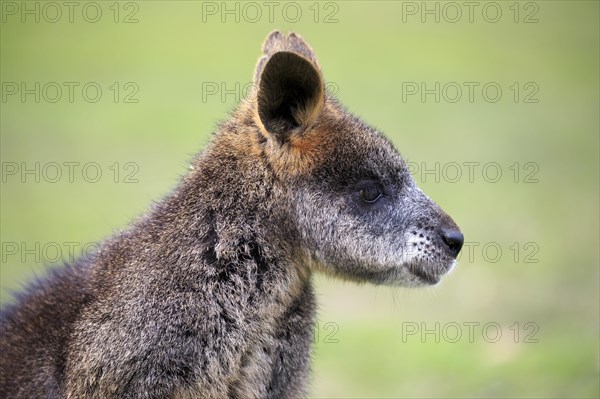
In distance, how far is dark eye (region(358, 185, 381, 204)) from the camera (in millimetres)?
7281

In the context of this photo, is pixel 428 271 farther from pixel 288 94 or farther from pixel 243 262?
pixel 288 94

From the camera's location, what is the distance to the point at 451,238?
7.30 meters

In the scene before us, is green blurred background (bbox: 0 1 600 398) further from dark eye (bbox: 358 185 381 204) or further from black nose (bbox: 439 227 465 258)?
dark eye (bbox: 358 185 381 204)

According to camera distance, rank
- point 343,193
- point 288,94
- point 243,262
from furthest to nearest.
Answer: point 343,193 < point 288,94 < point 243,262

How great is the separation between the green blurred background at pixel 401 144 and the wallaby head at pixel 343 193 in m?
1.09

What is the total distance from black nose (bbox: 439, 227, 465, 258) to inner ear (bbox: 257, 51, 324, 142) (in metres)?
1.30

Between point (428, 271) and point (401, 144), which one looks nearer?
point (428, 271)

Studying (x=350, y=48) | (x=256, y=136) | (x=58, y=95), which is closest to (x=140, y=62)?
(x=58, y=95)

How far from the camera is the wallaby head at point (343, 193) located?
7.11 m

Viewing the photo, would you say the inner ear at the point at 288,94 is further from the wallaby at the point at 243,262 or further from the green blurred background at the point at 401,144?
the green blurred background at the point at 401,144

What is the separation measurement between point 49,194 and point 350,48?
16.4 metres

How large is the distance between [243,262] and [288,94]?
1269 millimetres

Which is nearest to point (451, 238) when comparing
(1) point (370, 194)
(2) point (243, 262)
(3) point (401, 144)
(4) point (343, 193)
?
(1) point (370, 194)

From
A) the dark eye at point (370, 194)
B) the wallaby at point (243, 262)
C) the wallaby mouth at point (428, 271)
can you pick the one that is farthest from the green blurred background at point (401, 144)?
the dark eye at point (370, 194)
